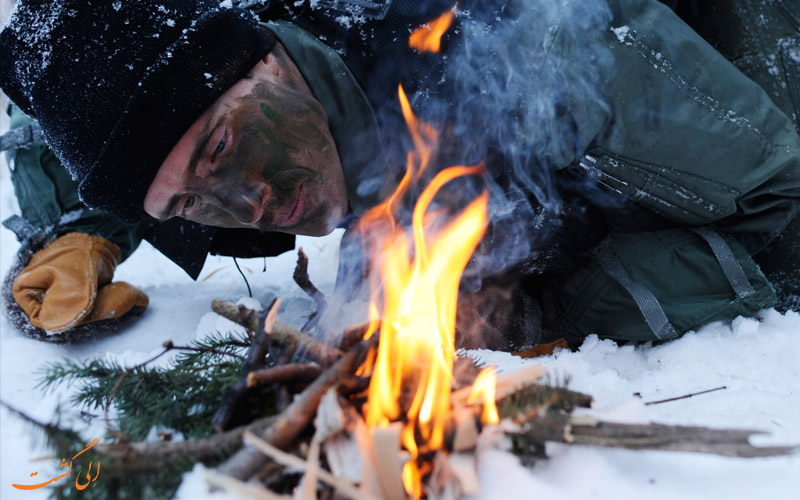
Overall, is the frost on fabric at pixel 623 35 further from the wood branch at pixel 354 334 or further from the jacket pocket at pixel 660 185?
the wood branch at pixel 354 334

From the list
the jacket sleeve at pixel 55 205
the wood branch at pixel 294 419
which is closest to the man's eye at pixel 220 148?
the wood branch at pixel 294 419

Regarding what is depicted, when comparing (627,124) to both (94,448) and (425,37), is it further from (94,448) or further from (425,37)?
(94,448)

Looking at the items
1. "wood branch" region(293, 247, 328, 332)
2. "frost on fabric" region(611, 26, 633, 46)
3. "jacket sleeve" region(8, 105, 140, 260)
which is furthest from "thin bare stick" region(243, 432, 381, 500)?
"jacket sleeve" region(8, 105, 140, 260)

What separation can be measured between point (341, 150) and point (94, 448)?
5.58 feet

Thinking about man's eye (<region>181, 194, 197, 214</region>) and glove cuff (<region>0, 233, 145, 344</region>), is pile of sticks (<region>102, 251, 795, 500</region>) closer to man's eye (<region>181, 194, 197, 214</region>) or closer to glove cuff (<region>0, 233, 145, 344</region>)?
man's eye (<region>181, 194, 197, 214</region>)

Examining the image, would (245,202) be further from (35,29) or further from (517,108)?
(517,108)

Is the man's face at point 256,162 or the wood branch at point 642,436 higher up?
the wood branch at point 642,436

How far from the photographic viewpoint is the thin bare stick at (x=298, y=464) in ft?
3.65

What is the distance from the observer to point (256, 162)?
7.90 feet

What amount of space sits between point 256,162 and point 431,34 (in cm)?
93

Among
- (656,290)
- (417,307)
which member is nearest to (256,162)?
(417,307)

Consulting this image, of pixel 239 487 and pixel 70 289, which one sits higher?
pixel 239 487

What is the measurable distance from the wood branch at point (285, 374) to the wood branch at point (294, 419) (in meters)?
0.08

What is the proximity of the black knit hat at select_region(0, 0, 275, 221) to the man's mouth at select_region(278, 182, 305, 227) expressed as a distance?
1.77 feet
